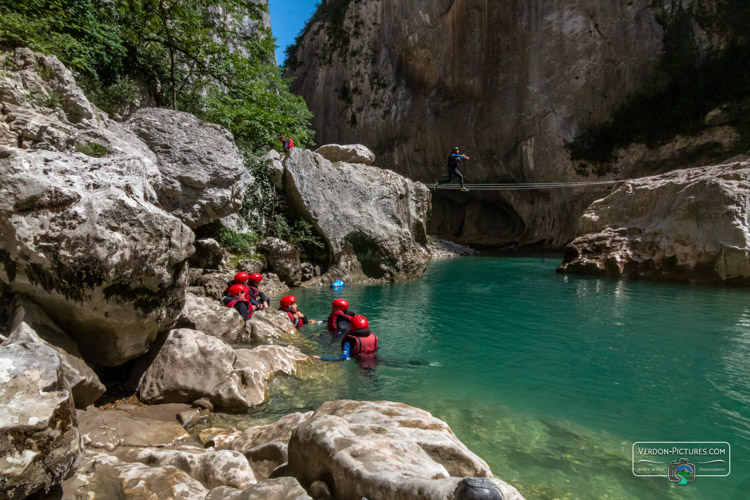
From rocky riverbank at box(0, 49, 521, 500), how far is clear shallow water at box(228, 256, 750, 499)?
882 mm

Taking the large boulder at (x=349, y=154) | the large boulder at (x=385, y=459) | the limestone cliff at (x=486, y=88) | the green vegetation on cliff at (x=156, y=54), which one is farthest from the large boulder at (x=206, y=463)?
the limestone cliff at (x=486, y=88)

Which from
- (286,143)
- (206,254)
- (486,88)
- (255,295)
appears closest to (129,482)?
(255,295)

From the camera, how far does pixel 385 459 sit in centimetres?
244

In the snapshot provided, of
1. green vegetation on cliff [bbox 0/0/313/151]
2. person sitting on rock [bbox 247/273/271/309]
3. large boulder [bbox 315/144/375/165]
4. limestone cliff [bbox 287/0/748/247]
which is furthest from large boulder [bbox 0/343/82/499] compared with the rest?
limestone cliff [bbox 287/0/748/247]

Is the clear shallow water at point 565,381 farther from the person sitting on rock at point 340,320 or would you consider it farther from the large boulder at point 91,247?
the large boulder at point 91,247

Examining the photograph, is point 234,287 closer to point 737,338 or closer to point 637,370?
point 637,370

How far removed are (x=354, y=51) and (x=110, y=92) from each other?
24636 mm

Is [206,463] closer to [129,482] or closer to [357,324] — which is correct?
[129,482]

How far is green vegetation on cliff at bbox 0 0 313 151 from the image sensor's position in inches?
346

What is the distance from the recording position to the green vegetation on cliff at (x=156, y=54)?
8.80 meters

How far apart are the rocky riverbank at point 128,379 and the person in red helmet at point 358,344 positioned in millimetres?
654

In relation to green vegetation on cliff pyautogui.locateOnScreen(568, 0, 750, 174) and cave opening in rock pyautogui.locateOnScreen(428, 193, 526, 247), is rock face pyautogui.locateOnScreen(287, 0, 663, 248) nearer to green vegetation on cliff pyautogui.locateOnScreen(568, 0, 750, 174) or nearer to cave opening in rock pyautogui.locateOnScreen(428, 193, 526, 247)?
cave opening in rock pyautogui.locateOnScreen(428, 193, 526, 247)

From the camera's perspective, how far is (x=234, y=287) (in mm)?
8273

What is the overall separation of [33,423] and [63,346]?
4.72ft
